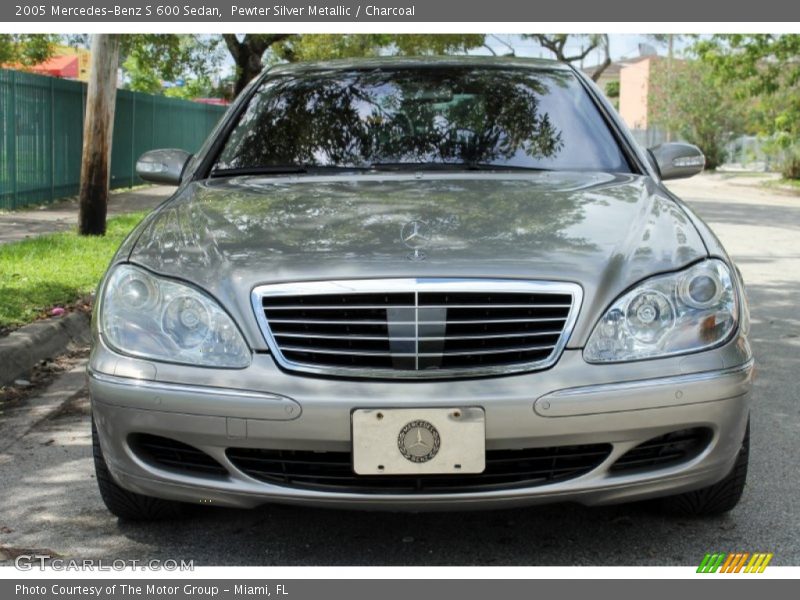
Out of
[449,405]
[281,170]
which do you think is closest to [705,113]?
[281,170]

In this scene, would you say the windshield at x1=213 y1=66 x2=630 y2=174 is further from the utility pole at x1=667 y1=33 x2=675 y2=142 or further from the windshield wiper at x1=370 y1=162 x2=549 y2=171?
the utility pole at x1=667 y1=33 x2=675 y2=142

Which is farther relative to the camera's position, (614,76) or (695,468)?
(614,76)

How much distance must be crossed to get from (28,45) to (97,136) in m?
15.2

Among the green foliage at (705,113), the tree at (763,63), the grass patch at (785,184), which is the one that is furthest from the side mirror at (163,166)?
the green foliage at (705,113)

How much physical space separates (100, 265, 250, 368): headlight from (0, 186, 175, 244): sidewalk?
630 centimetres

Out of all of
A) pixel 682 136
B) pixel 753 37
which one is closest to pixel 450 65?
pixel 753 37

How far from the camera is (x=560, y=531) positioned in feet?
11.9

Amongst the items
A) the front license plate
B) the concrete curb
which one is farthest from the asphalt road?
the concrete curb

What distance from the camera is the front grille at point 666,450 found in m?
3.22

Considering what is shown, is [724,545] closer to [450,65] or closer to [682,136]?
[450,65]

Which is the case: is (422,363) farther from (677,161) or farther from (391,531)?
(677,161)

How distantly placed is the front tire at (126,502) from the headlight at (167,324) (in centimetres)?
39

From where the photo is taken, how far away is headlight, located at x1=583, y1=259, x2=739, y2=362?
3.17 meters

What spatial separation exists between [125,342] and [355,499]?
31.0 inches
